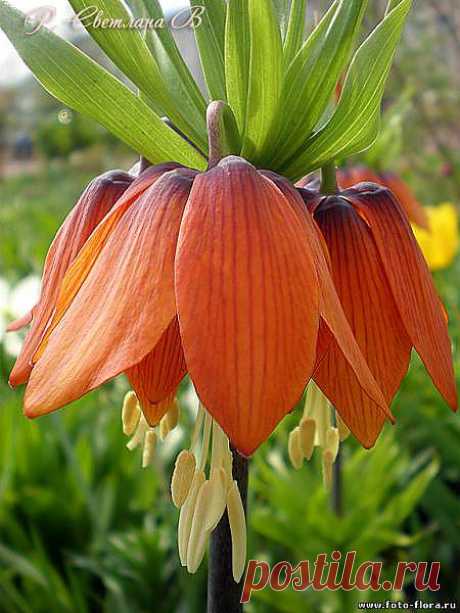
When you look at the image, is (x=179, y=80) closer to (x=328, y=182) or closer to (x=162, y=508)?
(x=328, y=182)

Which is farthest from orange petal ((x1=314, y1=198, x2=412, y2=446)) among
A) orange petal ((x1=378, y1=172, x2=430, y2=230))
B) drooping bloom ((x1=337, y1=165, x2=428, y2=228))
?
orange petal ((x1=378, y1=172, x2=430, y2=230))

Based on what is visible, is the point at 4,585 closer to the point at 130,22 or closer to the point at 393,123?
the point at 130,22

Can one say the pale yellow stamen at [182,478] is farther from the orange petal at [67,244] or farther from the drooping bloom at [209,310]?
the orange petal at [67,244]

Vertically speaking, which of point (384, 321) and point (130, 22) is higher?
point (130, 22)

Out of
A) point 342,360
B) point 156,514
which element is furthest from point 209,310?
point 156,514

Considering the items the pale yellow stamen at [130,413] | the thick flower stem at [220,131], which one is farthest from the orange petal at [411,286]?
the pale yellow stamen at [130,413]

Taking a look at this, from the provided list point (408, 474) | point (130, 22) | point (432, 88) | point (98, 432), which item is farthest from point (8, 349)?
point (432, 88)

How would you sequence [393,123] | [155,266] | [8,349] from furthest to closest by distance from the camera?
[393,123] → [8,349] → [155,266]

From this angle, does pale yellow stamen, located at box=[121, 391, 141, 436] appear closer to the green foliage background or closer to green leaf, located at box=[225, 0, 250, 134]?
green leaf, located at box=[225, 0, 250, 134]
